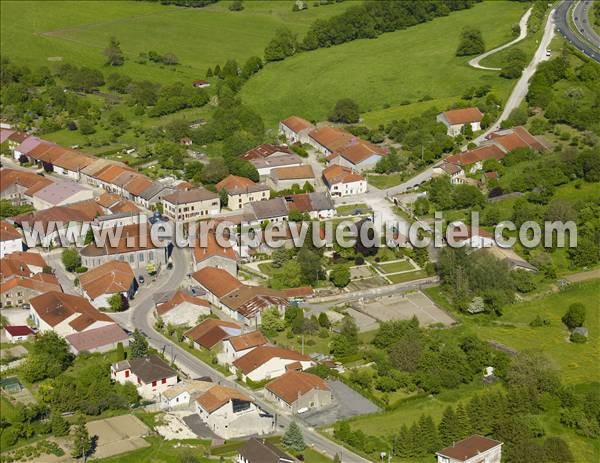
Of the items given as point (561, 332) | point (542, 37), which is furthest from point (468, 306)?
point (542, 37)

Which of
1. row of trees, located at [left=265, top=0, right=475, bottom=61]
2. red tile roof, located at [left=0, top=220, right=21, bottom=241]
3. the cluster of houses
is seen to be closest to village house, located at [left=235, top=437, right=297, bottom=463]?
red tile roof, located at [left=0, top=220, right=21, bottom=241]

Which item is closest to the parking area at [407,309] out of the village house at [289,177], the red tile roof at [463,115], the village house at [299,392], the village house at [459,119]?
the village house at [299,392]

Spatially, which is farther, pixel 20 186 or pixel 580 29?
pixel 580 29

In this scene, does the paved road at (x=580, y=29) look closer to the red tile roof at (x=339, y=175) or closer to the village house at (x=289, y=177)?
the red tile roof at (x=339, y=175)

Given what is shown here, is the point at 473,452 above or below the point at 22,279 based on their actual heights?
below

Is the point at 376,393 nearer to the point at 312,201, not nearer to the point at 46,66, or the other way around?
the point at 312,201

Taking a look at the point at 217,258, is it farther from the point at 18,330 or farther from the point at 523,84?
the point at 523,84

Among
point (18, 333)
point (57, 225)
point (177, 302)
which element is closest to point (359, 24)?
point (57, 225)
